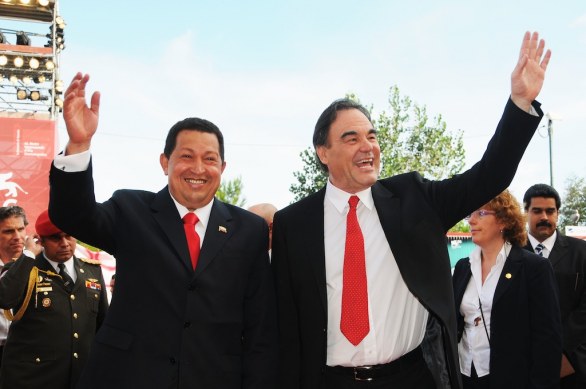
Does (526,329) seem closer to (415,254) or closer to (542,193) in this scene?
(415,254)

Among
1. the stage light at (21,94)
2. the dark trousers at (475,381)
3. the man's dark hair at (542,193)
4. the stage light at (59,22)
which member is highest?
the stage light at (59,22)

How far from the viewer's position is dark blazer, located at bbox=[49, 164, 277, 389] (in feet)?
8.42

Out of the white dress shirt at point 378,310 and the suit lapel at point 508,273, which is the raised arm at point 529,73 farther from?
the suit lapel at point 508,273

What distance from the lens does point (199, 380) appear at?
2607 millimetres

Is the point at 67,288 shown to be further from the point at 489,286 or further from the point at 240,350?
the point at 489,286

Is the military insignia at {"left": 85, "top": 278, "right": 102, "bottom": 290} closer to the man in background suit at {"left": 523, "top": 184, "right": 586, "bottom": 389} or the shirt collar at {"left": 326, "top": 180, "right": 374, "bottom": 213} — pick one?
the shirt collar at {"left": 326, "top": 180, "right": 374, "bottom": 213}

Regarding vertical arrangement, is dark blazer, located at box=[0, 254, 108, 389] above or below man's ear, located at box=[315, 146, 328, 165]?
below

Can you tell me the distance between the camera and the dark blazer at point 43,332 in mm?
4246

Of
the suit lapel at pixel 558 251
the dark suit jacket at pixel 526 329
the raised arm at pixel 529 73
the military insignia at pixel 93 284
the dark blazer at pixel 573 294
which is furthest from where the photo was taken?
the suit lapel at pixel 558 251

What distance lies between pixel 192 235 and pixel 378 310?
1063 millimetres

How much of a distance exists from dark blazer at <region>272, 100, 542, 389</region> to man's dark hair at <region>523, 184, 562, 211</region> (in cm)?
309

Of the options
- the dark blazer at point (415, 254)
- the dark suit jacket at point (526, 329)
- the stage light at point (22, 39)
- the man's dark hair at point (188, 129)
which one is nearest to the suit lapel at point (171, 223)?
the man's dark hair at point (188, 129)

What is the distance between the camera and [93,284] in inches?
191

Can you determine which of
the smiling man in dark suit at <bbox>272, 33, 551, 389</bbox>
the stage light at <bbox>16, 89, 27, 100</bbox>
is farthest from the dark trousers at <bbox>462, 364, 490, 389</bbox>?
the stage light at <bbox>16, 89, 27, 100</bbox>
